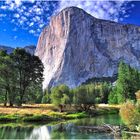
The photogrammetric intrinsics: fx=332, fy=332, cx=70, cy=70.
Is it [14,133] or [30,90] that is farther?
[30,90]

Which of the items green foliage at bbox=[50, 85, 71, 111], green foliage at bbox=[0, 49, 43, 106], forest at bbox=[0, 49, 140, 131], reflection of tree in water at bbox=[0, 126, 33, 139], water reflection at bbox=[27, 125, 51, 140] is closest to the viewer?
water reflection at bbox=[27, 125, 51, 140]

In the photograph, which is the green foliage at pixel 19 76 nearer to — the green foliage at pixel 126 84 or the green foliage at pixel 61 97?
the green foliage at pixel 61 97

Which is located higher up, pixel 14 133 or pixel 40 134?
pixel 14 133

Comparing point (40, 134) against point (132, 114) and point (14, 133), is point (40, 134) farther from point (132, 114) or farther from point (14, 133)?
point (132, 114)

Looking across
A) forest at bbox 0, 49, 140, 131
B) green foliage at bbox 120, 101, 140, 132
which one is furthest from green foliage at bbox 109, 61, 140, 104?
green foliage at bbox 120, 101, 140, 132

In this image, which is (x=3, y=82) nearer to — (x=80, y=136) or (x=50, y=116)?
(x=50, y=116)

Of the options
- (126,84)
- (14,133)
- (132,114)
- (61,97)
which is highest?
A: (126,84)

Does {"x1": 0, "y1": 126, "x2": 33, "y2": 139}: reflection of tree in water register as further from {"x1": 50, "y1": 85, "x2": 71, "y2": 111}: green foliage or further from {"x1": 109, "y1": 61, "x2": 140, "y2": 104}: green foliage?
{"x1": 109, "y1": 61, "x2": 140, "y2": 104}: green foliage

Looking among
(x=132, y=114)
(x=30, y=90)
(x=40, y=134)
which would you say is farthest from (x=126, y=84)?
(x=40, y=134)

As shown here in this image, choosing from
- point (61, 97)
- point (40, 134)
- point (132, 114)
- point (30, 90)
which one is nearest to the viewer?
point (132, 114)

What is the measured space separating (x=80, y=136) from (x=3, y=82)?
36009mm

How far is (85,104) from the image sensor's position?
257 feet

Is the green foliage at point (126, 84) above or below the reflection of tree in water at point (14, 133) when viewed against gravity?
above

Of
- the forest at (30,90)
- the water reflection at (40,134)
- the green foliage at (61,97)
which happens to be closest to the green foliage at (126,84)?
the forest at (30,90)
